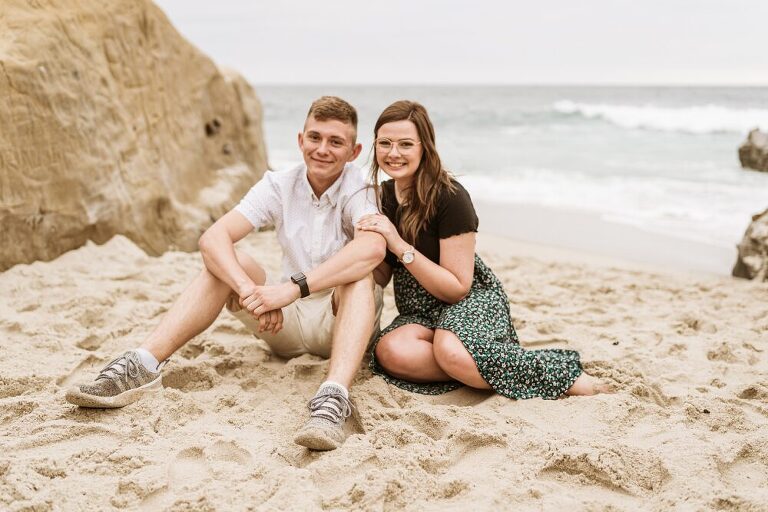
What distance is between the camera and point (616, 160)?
44.8 ft

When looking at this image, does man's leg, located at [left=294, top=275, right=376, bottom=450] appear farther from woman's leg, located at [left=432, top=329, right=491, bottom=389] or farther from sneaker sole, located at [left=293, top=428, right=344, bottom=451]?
woman's leg, located at [left=432, top=329, right=491, bottom=389]

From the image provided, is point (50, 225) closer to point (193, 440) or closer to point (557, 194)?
point (193, 440)

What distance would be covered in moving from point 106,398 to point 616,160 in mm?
12634

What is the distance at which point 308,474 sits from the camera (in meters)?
2.28

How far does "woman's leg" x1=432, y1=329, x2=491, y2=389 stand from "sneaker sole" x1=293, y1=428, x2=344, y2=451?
66 cm

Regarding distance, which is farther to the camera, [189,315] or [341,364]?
[189,315]

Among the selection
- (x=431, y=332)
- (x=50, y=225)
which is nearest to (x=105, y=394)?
(x=431, y=332)

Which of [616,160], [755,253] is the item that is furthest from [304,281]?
[616,160]

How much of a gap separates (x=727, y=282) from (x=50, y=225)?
4907 millimetres

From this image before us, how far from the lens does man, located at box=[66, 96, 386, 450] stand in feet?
9.14

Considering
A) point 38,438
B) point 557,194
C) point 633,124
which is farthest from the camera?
point 633,124

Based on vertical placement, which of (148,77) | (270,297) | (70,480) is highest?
(148,77)

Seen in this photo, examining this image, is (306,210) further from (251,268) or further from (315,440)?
(315,440)

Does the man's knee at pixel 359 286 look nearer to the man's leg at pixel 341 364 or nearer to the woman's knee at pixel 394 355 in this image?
the man's leg at pixel 341 364
